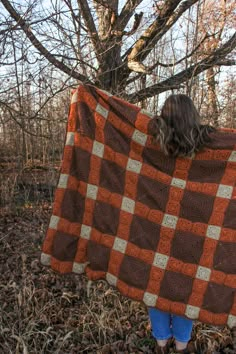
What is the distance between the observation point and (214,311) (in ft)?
6.97

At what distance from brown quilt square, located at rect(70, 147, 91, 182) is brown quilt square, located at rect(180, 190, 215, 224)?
2.03ft

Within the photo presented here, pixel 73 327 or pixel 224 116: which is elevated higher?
pixel 224 116

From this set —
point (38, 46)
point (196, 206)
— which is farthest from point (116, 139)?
point (38, 46)

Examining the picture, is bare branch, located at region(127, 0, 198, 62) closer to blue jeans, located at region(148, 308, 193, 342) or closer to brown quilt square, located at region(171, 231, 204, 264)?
brown quilt square, located at region(171, 231, 204, 264)

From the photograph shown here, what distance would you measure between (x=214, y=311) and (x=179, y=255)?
1.20ft

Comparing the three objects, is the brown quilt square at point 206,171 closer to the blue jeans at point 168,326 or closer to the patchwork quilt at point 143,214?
the patchwork quilt at point 143,214

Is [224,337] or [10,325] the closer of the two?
[224,337]

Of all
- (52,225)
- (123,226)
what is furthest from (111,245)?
(52,225)

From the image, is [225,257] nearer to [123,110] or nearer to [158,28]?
[123,110]

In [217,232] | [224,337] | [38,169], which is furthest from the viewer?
[38,169]

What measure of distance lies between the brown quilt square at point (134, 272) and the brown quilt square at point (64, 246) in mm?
340

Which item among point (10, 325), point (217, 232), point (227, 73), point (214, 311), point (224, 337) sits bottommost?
point (10, 325)

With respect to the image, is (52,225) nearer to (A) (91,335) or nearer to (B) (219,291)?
(A) (91,335)

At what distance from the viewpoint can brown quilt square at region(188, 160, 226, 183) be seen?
6.74 ft
